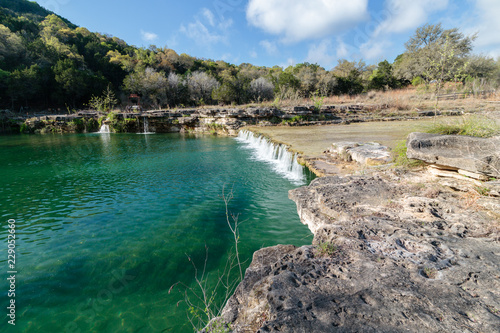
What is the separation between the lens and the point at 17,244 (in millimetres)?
4160

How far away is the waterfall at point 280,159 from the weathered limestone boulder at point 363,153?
149 cm

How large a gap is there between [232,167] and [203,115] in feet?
46.6

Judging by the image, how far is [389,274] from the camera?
6.22 ft

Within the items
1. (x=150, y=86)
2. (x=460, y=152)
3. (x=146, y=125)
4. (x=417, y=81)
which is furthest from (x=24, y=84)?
(x=417, y=81)

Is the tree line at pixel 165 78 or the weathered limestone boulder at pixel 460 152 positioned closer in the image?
the weathered limestone boulder at pixel 460 152

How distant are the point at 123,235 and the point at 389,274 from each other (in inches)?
180

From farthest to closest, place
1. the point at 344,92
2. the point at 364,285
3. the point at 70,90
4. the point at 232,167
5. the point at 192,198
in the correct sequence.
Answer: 1. the point at 344,92
2. the point at 70,90
3. the point at 232,167
4. the point at 192,198
5. the point at 364,285

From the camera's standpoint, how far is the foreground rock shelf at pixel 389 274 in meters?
1.46

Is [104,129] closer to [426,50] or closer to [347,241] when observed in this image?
[347,241]

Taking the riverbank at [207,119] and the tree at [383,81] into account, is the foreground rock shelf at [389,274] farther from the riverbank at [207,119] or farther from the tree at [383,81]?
the tree at [383,81]

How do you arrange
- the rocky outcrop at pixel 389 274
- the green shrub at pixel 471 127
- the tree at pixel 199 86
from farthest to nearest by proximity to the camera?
1. the tree at pixel 199 86
2. the green shrub at pixel 471 127
3. the rocky outcrop at pixel 389 274

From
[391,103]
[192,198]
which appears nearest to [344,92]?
[391,103]

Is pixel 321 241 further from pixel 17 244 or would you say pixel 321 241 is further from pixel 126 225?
pixel 17 244

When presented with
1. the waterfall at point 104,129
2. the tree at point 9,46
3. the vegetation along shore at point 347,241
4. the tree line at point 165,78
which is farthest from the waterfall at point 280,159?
the tree at point 9,46
